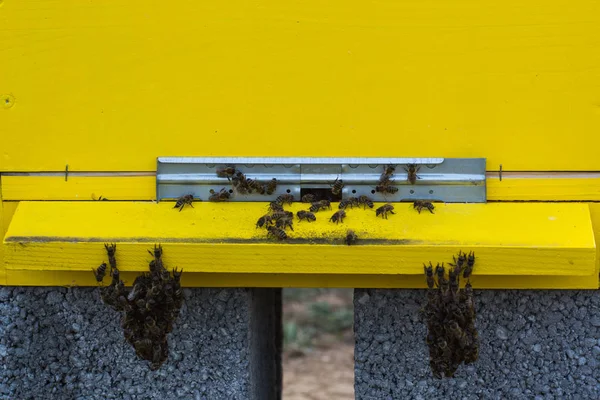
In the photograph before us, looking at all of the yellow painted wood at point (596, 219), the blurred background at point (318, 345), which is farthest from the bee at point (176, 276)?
the blurred background at point (318, 345)

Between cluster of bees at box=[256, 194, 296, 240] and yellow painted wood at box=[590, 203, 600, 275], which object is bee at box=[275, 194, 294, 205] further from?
yellow painted wood at box=[590, 203, 600, 275]

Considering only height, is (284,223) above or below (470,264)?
above

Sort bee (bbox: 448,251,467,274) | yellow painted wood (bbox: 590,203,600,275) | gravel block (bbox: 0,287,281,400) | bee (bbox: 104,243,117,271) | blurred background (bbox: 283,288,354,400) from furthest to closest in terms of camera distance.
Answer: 1. blurred background (bbox: 283,288,354,400)
2. gravel block (bbox: 0,287,281,400)
3. yellow painted wood (bbox: 590,203,600,275)
4. bee (bbox: 104,243,117,271)
5. bee (bbox: 448,251,467,274)

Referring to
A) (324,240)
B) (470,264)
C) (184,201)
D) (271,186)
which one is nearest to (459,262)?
(470,264)

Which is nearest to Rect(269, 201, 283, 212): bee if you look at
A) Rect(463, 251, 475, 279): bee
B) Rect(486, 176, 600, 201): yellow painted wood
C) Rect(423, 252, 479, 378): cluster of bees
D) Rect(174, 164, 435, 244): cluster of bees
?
Rect(174, 164, 435, 244): cluster of bees

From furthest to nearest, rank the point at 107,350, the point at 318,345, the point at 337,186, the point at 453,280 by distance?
the point at 318,345 < the point at 107,350 < the point at 337,186 < the point at 453,280

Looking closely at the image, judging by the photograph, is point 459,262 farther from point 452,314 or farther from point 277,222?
point 277,222
